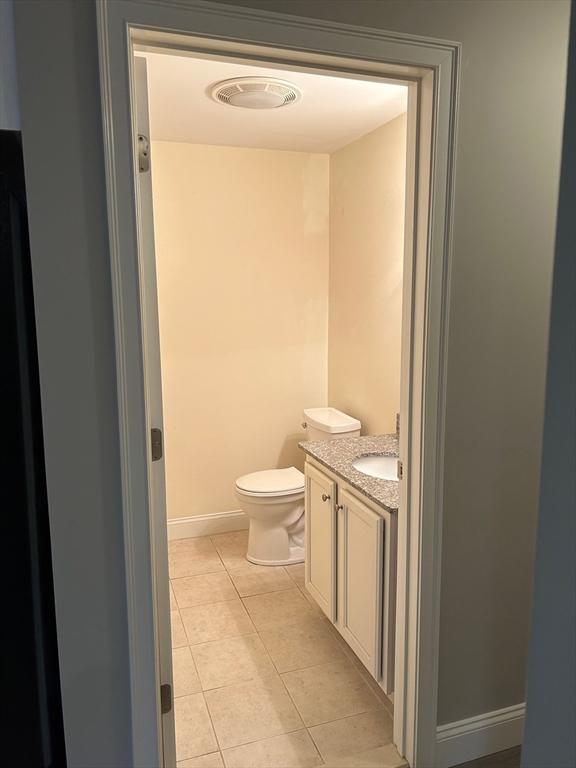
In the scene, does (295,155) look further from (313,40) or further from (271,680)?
(271,680)

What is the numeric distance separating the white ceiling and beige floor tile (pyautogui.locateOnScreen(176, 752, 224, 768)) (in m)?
2.42

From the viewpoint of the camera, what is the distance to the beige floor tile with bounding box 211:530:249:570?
3.62 m

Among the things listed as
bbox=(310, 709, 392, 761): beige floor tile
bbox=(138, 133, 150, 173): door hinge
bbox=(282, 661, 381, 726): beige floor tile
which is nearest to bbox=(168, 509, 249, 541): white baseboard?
bbox=(282, 661, 381, 726): beige floor tile

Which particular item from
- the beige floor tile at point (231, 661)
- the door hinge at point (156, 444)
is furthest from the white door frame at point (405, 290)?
the beige floor tile at point (231, 661)

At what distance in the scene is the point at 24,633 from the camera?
56.7 inches

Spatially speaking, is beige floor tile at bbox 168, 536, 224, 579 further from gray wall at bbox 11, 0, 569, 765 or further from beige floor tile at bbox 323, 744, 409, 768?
gray wall at bbox 11, 0, 569, 765

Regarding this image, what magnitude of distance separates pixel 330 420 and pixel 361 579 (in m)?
1.43

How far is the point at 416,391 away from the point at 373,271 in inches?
67.1

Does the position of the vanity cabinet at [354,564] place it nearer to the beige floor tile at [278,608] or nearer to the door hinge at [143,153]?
the beige floor tile at [278,608]

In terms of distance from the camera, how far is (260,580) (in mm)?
→ 3377

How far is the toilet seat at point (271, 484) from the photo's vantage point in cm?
338

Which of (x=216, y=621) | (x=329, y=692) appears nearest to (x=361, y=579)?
(x=329, y=692)

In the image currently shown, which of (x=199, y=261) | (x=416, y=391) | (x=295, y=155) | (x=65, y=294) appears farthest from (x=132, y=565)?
(x=295, y=155)

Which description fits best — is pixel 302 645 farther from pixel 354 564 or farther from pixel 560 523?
pixel 560 523
